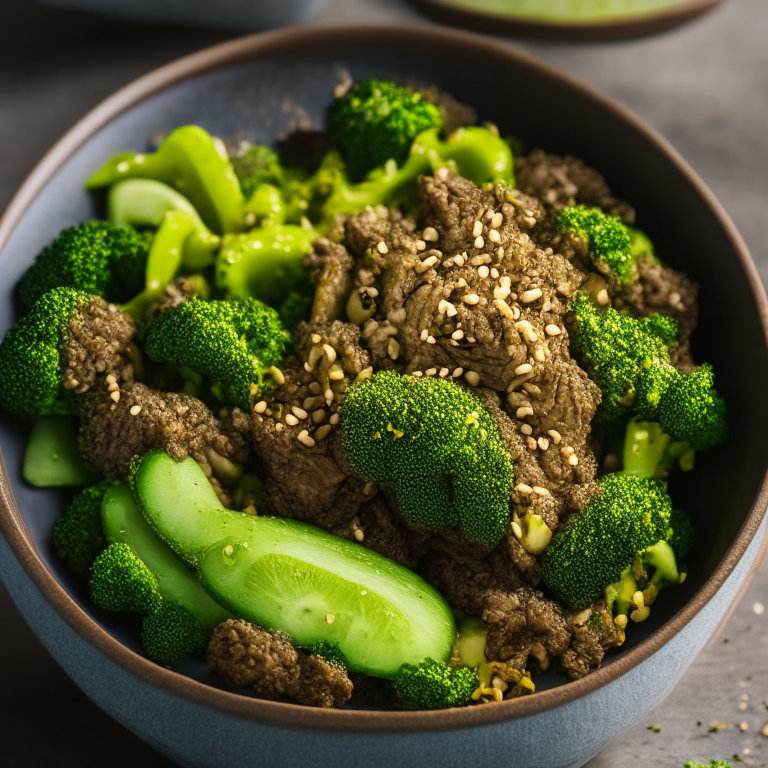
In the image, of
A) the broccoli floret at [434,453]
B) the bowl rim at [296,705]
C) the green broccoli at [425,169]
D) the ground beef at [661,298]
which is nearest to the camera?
the bowl rim at [296,705]

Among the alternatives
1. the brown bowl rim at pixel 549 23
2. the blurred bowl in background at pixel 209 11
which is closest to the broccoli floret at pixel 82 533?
the blurred bowl in background at pixel 209 11

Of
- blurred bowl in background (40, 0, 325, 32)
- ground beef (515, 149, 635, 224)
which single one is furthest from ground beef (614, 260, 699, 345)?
blurred bowl in background (40, 0, 325, 32)

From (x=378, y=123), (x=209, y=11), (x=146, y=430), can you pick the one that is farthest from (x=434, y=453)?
(x=209, y=11)

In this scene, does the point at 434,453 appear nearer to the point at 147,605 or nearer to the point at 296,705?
the point at 296,705

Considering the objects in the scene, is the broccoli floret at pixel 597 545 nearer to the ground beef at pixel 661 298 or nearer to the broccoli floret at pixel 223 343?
the ground beef at pixel 661 298

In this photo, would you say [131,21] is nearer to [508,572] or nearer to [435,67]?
[435,67]

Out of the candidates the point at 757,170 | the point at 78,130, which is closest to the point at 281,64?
the point at 78,130
